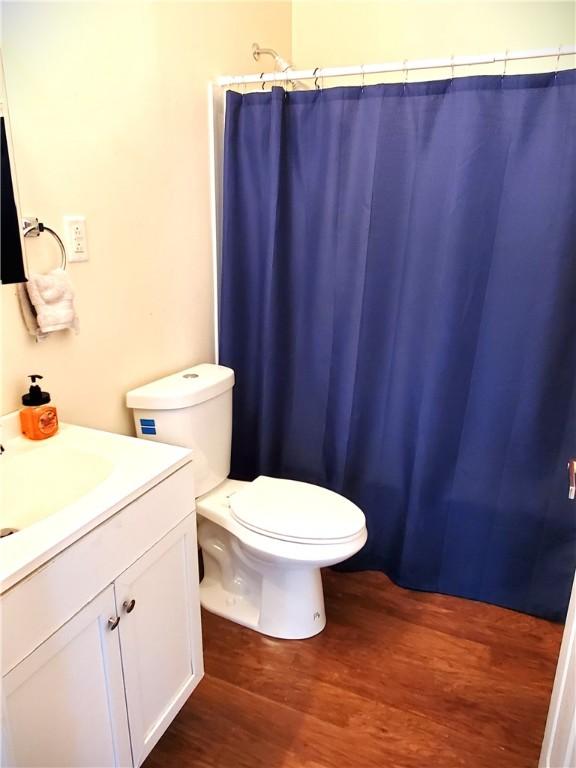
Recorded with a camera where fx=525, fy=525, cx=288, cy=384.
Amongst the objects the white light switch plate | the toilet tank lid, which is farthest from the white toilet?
the white light switch plate

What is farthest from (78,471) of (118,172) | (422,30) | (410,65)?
(422,30)

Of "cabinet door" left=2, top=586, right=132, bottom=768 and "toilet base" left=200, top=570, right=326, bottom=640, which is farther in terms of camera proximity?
"toilet base" left=200, top=570, right=326, bottom=640

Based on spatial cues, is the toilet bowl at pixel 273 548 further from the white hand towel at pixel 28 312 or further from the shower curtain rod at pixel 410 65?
the shower curtain rod at pixel 410 65

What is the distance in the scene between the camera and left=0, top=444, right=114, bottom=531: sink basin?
1125 millimetres

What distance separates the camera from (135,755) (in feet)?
3.88

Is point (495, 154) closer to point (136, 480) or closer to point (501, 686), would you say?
point (136, 480)

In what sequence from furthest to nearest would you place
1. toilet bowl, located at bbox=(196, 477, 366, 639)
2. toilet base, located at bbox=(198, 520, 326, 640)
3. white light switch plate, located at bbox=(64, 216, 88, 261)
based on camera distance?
1. toilet base, located at bbox=(198, 520, 326, 640)
2. toilet bowl, located at bbox=(196, 477, 366, 639)
3. white light switch plate, located at bbox=(64, 216, 88, 261)

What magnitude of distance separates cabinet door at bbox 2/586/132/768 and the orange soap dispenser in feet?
1.40

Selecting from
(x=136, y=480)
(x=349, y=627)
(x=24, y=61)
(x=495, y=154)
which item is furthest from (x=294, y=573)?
(x=24, y=61)

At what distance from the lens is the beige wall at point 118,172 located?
1.22 metres

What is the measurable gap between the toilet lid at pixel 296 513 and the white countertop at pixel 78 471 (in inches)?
16.8

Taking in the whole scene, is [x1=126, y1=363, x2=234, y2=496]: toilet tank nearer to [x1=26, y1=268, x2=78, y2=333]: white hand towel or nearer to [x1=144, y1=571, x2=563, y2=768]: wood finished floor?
[x1=26, y1=268, x2=78, y2=333]: white hand towel

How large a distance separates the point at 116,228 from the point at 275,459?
1.08 metres

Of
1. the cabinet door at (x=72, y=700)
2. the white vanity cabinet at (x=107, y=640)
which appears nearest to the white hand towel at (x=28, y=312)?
the white vanity cabinet at (x=107, y=640)
